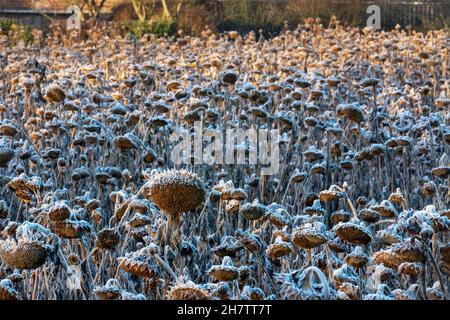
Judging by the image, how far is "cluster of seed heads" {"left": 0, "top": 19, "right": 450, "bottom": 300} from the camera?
6.08 feet

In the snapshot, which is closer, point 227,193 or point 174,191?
point 174,191

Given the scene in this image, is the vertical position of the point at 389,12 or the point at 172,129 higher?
the point at 389,12

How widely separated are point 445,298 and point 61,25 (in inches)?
611

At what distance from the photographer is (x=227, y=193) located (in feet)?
8.66

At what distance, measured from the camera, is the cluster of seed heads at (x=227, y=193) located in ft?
6.08

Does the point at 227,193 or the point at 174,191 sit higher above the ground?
the point at 174,191
